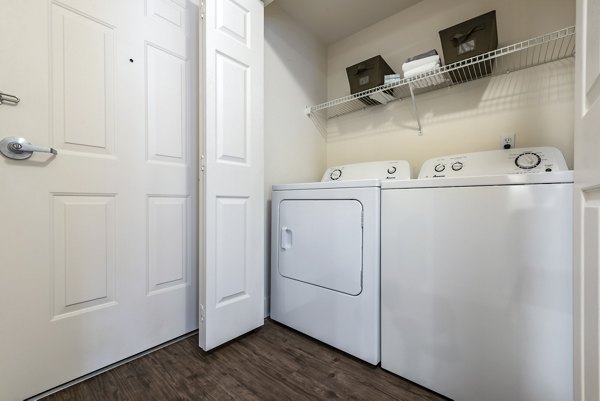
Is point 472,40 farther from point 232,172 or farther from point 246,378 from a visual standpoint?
point 246,378

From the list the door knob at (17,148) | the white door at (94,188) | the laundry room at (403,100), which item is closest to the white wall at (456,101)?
the laundry room at (403,100)

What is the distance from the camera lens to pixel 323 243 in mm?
1479

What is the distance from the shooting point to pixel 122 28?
125 centimetres

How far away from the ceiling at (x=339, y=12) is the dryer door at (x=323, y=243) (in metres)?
1.48

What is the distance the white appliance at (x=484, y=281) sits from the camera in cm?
89

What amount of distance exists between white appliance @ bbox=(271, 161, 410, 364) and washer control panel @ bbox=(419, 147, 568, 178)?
210 millimetres

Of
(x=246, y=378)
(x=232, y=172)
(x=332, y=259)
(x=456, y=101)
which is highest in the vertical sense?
(x=456, y=101)

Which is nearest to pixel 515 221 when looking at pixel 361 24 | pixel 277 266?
pixel 277 266

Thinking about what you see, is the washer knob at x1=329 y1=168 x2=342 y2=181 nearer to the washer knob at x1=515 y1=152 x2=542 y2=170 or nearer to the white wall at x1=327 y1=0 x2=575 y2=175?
the white wall at x1=327 y1=0 x2=575 y2=175

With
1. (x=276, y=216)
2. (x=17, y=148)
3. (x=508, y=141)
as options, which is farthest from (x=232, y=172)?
(x=508, y=141)

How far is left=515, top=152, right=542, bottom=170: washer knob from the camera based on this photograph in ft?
3.98

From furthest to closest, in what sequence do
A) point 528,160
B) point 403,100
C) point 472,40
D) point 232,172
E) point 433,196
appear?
1. point 403,100
2. point 232,172
3. point 472,40
4. point 528,160
5. point 433,196

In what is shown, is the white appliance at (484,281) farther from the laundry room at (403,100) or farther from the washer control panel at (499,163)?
the laundry room at (403,100)

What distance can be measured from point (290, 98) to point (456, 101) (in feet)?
3.82
